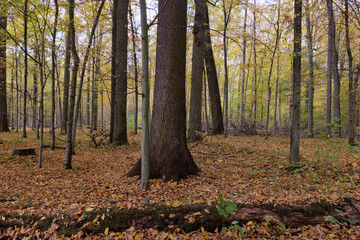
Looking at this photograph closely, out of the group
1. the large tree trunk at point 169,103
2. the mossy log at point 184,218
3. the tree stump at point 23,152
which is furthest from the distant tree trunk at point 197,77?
the tree stump at point 23,152

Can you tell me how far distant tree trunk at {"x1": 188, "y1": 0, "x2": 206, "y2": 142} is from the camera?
8.79 metres

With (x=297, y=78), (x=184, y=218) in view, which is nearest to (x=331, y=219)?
(x=184, y=218)

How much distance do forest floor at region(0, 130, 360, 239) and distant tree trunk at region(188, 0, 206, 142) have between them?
1985mm

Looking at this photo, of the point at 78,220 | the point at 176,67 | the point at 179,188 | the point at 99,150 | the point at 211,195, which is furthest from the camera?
the point at 99,150

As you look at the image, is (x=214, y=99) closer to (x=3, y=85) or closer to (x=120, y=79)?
(x=120, y=79)

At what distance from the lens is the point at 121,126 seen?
996cm

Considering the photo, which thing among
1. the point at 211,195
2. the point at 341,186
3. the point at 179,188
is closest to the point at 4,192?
the point at 179,188

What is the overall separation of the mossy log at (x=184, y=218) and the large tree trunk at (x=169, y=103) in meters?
1.29

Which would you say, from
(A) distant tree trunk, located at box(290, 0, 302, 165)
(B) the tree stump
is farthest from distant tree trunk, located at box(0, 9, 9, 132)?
(A) distant tree trunk, located at box(290, 0, 302, 165)

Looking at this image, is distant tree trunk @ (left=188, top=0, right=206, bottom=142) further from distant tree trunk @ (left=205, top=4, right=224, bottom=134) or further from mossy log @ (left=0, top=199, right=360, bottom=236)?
mossy log @ (left=0, top=199, right=360, bottom=236)

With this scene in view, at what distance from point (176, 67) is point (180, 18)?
1.14 m

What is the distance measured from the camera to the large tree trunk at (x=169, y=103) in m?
4.48

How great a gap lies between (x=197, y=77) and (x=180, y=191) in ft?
20.5

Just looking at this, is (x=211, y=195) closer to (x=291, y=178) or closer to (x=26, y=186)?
(x=291, y=178)
